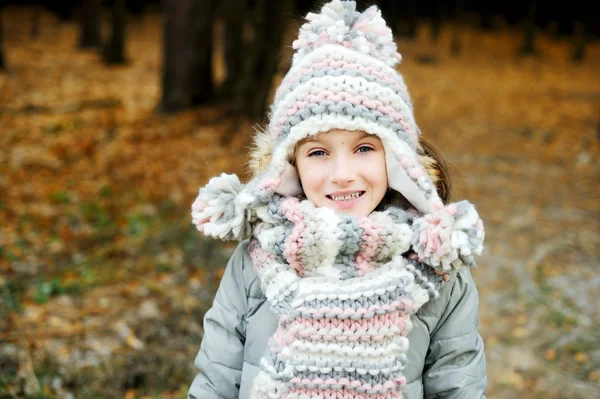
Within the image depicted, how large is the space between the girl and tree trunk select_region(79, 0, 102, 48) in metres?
14.4

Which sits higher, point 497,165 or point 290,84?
point 290,84

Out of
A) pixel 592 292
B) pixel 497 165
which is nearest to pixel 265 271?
pixel 592 292

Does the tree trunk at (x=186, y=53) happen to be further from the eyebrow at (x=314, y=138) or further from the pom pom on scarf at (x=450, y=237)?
the pom pom on scarf at (x=450, y=237)

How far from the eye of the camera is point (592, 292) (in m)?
Result: 4.34

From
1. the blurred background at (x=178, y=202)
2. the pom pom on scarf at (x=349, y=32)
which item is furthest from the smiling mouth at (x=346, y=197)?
the blurred background at (x=178, y=202)

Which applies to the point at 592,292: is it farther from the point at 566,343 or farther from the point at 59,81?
the point at 59,81

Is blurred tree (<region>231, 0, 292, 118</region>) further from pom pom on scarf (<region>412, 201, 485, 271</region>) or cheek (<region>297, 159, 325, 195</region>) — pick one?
pom pom on scarf (<region>412, 201, 485, 271</region>)

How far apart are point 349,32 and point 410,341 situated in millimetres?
892

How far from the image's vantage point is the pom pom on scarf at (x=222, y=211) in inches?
69.6

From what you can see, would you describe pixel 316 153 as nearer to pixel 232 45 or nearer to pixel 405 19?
pixel 232 45

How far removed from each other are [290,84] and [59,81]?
32.1 ft

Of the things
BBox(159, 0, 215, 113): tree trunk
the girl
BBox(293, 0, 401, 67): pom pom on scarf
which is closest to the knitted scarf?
the girl

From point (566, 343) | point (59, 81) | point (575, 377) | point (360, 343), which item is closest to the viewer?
point (360, 343)

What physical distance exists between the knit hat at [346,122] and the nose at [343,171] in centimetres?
9
